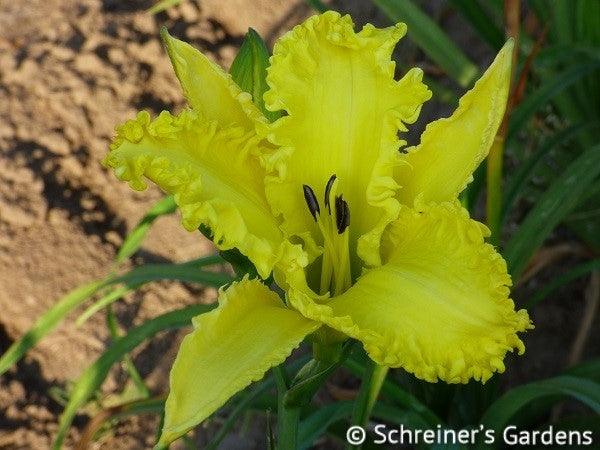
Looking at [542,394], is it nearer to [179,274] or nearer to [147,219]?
[179,274]

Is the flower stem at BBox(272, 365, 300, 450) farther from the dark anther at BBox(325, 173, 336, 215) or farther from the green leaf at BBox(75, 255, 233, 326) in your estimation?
the green leaf at BBox(75, 255, 233, 326)

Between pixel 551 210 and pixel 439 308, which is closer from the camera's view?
pixel 439 308

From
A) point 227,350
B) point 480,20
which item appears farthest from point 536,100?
point 227,350

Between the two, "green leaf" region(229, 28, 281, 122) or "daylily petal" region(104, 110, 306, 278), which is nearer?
"daylily petal" region(104, 110, 306, 278)

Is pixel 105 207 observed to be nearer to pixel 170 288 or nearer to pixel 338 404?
pixel 170 288

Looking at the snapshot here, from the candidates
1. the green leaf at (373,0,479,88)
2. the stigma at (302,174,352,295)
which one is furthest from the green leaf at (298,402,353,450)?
the green leaf at (373,0,479,88)

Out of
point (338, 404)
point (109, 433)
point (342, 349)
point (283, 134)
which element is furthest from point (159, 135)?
point (109, 433)
